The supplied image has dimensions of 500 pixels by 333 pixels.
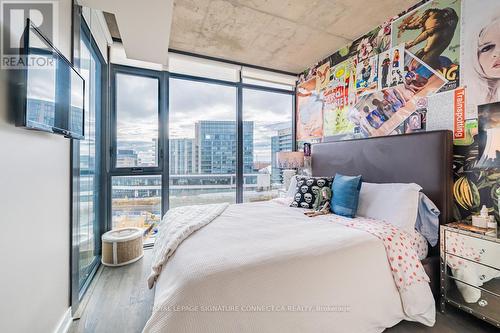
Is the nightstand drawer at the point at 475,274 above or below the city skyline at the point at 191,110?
below

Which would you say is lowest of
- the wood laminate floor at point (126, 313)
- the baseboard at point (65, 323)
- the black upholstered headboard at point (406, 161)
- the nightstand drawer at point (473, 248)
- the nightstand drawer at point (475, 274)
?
the wood laminate floor at point (126, 313)

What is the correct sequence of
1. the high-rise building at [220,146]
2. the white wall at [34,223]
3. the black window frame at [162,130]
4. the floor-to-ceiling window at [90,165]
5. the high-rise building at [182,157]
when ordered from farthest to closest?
the high-rise building at [220,146], the high-rise building at [182,157], the black window frame at [162,130], the floor-to-ceiling window at [90,165], the white wall at [34,223]

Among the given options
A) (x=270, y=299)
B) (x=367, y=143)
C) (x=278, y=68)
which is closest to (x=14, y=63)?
(x=270, y=299)

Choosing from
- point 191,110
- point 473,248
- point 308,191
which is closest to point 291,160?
point 308,191

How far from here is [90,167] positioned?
7.96 feet

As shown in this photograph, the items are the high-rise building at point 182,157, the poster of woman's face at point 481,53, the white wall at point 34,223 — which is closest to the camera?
the white wall at point 34,223

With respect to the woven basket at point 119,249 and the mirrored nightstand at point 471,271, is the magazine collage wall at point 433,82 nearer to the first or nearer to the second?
the mirrored nightstand at point 471,271

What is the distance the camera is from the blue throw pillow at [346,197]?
2150mm

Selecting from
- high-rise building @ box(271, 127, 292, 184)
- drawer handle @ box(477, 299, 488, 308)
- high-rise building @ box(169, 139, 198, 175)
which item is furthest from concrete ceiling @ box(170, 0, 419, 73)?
drawer handle @ box(477, 299, 488, 308)

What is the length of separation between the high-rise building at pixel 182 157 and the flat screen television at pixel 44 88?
1.79m

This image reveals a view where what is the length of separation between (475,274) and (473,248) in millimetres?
194

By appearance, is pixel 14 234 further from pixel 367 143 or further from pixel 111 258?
pixel 367 143

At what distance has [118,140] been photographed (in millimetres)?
3068

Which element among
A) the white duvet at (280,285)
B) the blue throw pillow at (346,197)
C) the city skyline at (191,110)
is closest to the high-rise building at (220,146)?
the city skyline at (191,110)
